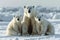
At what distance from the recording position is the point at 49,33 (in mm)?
4305

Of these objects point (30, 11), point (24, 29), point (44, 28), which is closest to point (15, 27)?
point (24, 29)

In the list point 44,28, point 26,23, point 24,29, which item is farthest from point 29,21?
point 44,28

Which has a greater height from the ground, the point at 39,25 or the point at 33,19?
the point at 33,19

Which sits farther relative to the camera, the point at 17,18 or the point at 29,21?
the point at 29,21

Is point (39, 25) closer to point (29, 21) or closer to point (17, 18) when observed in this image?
point (29, 21)

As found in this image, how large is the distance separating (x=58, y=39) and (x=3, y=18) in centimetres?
544

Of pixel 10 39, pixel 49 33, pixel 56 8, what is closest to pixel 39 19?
pixel 49 33

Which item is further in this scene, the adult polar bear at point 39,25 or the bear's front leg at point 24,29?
the bear's front leg at point 24,29

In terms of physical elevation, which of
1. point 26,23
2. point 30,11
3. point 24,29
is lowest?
point 24,29

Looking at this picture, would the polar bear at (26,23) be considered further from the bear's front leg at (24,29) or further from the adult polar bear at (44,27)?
the adult polar bear at (44,27)

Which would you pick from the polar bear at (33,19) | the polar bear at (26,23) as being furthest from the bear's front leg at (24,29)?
the polar bear at (33,19)

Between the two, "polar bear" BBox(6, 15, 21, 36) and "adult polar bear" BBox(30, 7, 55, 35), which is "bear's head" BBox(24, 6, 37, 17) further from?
"polar bear" BBox(6, 15, 21, 36)

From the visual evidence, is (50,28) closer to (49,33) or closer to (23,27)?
(49,33)

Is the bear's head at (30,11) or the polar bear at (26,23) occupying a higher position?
the bear's head at (30,11)
